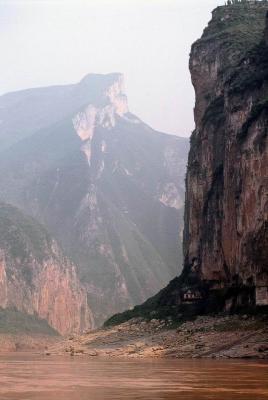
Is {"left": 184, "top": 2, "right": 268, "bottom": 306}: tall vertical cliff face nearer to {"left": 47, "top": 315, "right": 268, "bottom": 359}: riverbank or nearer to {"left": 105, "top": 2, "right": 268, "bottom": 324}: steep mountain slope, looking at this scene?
{"left": 105, "top": 2, "right": 268, "bottom": 324}: steep mountain slope

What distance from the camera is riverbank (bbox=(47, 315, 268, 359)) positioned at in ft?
260

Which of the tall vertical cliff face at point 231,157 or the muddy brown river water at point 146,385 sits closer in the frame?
the muddy brown river water at point 146,385

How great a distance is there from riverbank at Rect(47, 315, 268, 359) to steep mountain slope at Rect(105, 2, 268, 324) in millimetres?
4165

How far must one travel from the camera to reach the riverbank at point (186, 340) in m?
79.4

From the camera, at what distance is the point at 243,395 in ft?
127

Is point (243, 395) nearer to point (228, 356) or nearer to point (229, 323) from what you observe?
point (228, 356)

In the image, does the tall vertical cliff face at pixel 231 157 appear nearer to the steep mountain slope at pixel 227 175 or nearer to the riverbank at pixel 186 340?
the steep mountain slope at pixel 227 175

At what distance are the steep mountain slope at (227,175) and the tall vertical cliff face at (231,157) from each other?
120mm

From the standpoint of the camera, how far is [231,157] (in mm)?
107375

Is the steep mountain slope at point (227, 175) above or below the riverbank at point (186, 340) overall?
above

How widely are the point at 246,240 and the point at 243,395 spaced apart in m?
60.1

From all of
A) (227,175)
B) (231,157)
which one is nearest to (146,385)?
(231,157)

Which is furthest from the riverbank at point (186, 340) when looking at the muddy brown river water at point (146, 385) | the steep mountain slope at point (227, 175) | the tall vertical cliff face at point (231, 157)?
the muddy brown river water at point (146, 385)

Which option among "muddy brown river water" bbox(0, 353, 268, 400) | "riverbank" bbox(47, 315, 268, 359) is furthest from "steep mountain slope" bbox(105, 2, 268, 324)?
"muddy brown river water" bbox(0, 353, 268, 400)
